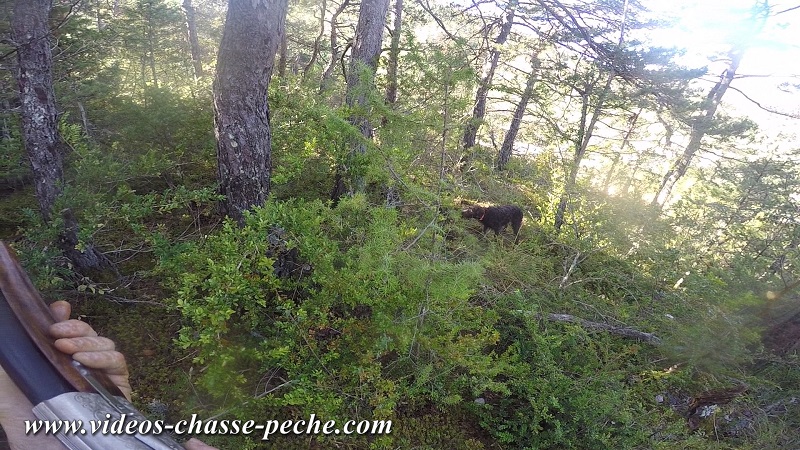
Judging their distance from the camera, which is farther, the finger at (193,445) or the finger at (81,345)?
the finger at (193,445)

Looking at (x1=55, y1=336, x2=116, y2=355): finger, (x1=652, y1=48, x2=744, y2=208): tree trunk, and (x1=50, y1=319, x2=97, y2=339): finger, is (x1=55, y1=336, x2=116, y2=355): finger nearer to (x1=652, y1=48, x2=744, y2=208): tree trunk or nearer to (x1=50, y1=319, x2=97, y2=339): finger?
(x1=50, y1=319, x2=97, y2=339): finger

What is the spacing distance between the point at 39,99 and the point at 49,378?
3185 millimetres

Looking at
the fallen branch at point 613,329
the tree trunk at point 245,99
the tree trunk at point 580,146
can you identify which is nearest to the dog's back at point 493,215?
the tree trunk at point 580,146

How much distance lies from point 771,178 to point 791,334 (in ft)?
12.8

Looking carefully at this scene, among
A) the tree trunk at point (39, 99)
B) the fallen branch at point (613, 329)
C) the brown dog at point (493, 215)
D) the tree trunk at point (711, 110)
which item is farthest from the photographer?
the tree trunk at point (711, 110)

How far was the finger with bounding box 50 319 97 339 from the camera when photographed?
3.90 ft

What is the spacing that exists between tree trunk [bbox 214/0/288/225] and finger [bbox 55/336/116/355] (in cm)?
208

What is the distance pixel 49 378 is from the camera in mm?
1054

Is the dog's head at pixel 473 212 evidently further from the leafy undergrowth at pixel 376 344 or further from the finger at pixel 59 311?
the finger at pixel 59 311

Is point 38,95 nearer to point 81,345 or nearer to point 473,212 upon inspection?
point 81,345

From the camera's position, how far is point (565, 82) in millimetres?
7820

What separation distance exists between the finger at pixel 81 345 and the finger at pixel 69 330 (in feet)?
0.08

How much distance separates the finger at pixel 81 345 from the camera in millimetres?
1164

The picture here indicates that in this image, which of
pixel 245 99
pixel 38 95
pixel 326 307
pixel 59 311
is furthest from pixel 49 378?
pixel 38 95
